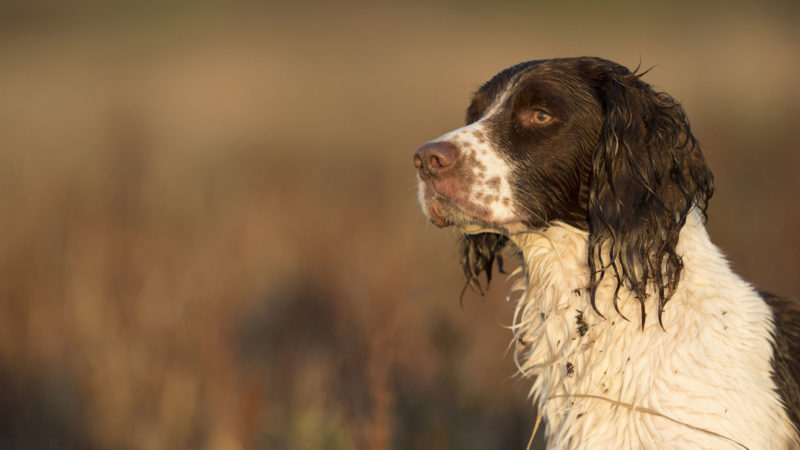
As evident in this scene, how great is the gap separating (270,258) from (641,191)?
10.7 feet

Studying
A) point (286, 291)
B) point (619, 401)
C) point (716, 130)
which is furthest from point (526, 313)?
point (716, 130)

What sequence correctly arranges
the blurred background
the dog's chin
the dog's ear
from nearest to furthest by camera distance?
the dog's chin, the dog's ear, the blurred background

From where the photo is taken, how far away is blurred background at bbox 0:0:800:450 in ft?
12.8

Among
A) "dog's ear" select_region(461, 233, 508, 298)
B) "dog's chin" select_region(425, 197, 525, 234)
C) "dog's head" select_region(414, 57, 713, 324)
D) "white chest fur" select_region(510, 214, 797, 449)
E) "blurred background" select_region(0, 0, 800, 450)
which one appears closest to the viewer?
"white chest fur" select_region(510, 214, 797, 449)

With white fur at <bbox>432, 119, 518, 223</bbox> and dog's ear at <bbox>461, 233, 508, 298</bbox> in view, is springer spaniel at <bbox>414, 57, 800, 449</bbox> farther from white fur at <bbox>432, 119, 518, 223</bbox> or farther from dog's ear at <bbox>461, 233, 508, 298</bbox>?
dog's ear at <bbox>461, 233, 508, 298</bbox>

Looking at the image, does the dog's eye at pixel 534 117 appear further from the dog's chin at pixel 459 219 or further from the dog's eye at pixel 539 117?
the dog's chin at pixel 459 219

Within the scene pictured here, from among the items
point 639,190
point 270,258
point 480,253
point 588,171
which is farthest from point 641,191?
point 270,258

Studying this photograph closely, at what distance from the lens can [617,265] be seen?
2484 mm

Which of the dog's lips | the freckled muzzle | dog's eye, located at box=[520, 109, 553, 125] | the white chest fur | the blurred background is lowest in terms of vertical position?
the blurred background

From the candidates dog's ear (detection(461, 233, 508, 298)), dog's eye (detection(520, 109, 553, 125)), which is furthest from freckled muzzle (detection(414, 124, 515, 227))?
dog's ear (detection(461, 233, 508, 298))

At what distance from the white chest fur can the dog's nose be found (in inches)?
15.1

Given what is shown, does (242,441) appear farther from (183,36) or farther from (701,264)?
(183,36)

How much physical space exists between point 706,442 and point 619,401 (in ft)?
0.86

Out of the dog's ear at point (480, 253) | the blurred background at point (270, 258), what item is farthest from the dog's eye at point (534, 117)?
the blurred background at point (270, 258)
